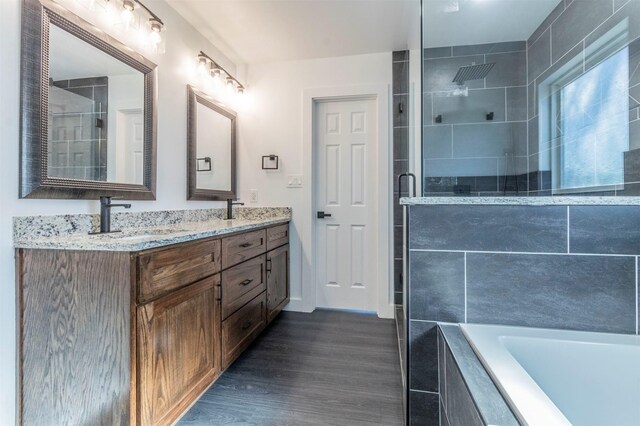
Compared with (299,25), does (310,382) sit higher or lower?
lower

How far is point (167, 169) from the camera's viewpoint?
78.2 inches

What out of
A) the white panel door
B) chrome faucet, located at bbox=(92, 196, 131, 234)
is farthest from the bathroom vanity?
the white panel door

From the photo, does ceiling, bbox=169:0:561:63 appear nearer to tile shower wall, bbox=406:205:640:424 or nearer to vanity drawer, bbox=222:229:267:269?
tile shower wall, bbox=406:205:640:424

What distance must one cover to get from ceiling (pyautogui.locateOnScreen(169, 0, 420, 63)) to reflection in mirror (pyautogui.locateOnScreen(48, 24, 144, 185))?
32.3 inches

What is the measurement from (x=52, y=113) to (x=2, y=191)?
39 centimetres

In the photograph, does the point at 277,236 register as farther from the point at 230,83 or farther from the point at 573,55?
the point at 573,55

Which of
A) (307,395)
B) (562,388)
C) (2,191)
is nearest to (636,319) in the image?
(562,388)

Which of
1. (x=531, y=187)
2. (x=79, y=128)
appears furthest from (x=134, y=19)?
(x=531, y=187)

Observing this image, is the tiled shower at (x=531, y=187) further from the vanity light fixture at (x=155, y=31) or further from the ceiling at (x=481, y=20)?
the vanity light fixture at (x=155, y=31)

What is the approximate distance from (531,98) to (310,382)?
2.57 metres

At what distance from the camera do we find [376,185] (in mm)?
2713

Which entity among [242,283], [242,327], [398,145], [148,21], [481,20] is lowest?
[242,327]

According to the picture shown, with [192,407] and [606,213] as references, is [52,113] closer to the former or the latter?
[192,407]

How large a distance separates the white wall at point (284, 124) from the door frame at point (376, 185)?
0.04 m
